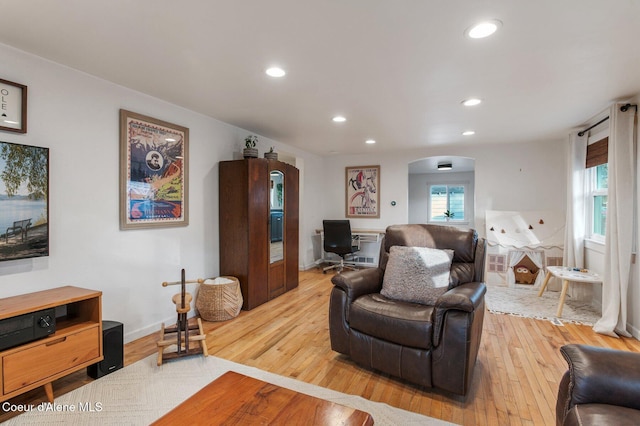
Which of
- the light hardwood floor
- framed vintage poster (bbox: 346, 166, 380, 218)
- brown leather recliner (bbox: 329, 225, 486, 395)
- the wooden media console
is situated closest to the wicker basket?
the light hardwood floor

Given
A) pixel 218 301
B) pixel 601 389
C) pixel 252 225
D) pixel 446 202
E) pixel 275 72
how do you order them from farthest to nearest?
pixel 446 202
pixel 252 225
pixel 218 301
pixel 275 72
pixel 601 389

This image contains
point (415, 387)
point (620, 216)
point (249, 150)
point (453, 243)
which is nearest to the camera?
point (415, 387)

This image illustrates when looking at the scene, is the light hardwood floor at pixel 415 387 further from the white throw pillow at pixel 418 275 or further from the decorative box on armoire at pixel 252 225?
the white throw pillow at pixel 418 275

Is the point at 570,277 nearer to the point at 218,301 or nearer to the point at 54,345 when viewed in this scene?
the point at 218,301

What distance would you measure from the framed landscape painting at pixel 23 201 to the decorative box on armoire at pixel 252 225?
66.9 inches

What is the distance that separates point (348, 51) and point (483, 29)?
785 millimetres

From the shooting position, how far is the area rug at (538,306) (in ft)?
11.1

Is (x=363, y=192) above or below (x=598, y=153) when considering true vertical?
below

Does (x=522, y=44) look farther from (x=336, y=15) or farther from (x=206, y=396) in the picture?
(x=206, y=396)

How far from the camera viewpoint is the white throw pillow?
233cm

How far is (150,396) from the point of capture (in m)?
1.96

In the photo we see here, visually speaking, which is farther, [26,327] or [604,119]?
[604,119]

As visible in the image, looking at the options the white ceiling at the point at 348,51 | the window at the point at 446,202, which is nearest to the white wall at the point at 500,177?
the white ceiling at the point at 348,51

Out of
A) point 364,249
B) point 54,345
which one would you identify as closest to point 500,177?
point 364,249
